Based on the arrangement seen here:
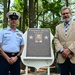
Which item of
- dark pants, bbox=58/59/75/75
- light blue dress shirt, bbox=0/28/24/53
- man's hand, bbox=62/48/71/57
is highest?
light blue dress shirt, bbox=0/28/24/53

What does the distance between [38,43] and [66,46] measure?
2.37 ft

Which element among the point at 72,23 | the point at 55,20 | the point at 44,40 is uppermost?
the point at 72,23

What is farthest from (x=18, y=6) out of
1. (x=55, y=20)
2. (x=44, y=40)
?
(x=44, y=40)

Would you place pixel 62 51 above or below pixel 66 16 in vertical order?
below

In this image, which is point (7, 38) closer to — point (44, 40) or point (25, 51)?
point (25, 51)

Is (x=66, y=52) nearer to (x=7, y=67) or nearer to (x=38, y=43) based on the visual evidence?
(x=38, y=43)

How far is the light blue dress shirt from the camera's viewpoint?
4363 mm

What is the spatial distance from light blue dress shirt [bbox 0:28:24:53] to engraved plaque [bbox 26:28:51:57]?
414 millimetres

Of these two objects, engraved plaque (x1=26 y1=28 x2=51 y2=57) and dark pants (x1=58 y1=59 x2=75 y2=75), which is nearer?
dark pants (x1=58 y1=59 x2=75 y2=75)

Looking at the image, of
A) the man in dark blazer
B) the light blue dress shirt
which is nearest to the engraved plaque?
the man in dark blazer

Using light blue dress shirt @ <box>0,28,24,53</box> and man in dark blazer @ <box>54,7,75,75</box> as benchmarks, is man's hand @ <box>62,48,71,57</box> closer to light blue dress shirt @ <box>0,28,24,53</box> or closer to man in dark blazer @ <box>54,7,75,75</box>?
man in dark blazer @ <box>54,7,75,75</box>

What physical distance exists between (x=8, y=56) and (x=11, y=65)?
0.21 m

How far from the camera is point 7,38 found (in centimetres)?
443

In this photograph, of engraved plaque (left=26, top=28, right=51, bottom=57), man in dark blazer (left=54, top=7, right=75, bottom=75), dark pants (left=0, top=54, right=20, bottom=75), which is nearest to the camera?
dark pants (left=0, top=54, right=20, bottom=75)
